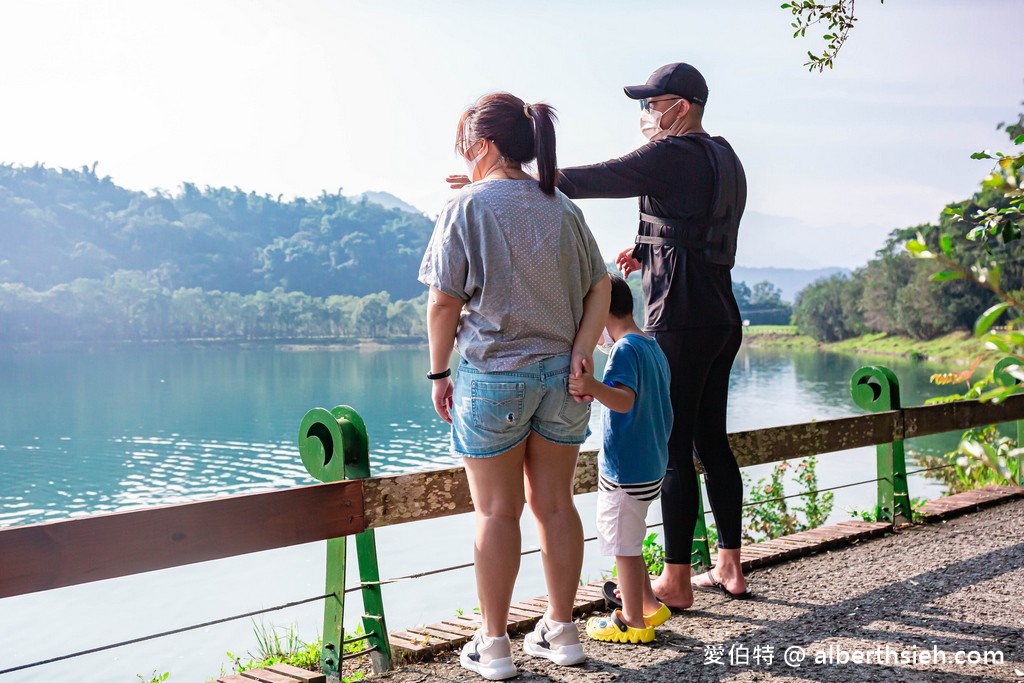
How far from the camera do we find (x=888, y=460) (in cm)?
478

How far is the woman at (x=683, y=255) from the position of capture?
3.27m

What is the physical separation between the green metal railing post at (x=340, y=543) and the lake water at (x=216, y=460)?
2.36 m

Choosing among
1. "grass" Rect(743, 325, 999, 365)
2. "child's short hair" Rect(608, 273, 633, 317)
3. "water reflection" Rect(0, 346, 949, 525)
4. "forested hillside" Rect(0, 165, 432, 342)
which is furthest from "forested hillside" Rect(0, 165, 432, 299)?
"child's short hair" Rect(608, 273, 633, 317)

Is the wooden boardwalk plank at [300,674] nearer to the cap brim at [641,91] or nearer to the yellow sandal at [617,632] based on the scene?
the yellow sandal at [617,632]

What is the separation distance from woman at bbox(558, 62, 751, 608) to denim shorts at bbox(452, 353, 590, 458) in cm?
74

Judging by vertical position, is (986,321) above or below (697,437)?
above

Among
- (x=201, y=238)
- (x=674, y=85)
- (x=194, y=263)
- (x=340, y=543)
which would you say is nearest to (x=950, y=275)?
(x=340, y=543)

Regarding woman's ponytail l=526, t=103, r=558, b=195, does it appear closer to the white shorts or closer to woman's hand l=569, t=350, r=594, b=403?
woman's hand l=569, t=350, r=594, b=403

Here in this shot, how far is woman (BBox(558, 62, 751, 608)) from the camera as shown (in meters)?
3.27

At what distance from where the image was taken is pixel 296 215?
118500mm

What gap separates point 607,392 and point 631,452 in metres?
0.29

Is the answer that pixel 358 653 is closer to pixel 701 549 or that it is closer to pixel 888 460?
pixel 701 549

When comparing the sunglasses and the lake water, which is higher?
the sunglasses

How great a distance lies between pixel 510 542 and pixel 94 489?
35796mm
